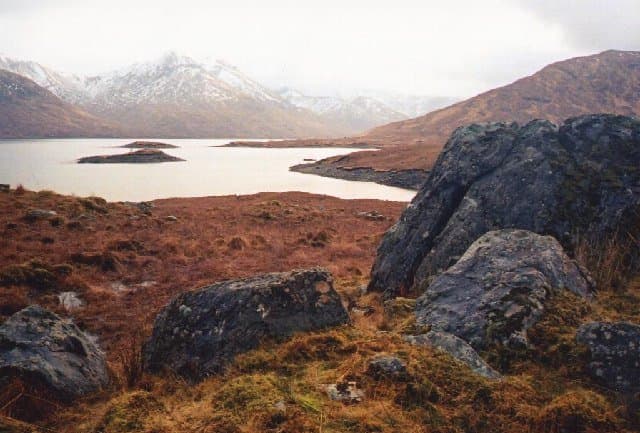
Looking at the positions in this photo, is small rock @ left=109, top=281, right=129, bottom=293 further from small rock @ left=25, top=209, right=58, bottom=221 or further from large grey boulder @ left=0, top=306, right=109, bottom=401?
small rock @ left=25, top=209, right=58, bottom=221

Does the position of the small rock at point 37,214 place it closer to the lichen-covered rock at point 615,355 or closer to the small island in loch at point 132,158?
the lichen-covered rock at point 615,355

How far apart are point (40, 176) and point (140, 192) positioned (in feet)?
81.3

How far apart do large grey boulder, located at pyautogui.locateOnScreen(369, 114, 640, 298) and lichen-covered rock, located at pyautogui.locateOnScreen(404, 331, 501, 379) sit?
209 inches

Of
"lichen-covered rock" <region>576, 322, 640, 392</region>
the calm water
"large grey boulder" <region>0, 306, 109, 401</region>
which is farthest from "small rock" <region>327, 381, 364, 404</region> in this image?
the calm water

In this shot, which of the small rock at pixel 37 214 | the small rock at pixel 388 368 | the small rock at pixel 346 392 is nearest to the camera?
the small rock at pixel 346 392

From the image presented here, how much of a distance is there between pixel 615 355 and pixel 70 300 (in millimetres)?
15440

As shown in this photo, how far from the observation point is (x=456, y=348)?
21.3 feet

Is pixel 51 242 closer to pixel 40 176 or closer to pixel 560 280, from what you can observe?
pixel 560 280

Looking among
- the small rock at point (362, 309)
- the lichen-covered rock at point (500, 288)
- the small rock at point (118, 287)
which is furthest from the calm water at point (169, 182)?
the lichen-covered rock at point (500, 288)

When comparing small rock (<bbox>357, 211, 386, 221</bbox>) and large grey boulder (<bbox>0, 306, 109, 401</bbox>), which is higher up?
large grey boulder (<bbox>0, 306, 109, 401</bbox>)

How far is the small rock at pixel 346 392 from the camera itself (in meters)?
5.44

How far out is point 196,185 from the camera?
2623 inches

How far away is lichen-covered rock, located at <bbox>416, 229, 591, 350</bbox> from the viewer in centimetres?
711

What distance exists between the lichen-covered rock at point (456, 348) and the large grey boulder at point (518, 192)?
5.31 meters
